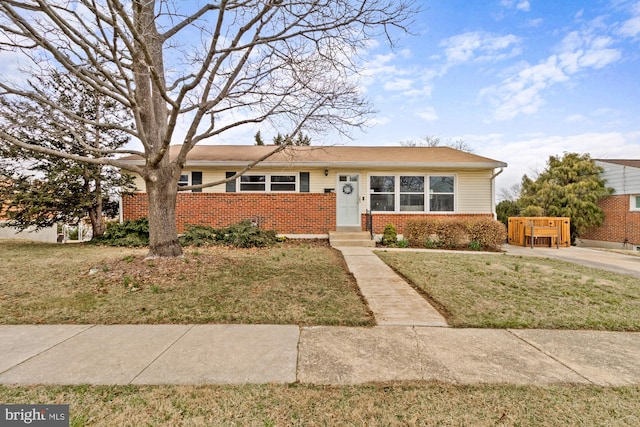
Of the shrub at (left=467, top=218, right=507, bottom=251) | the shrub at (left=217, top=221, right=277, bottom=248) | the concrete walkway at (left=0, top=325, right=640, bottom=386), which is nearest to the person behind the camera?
the concrete walkway at (left=0, top=325, right=640, bottom=386)

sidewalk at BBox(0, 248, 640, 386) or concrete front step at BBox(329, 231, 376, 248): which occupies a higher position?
concrete front step at BBox(329, 231, 376, 248)

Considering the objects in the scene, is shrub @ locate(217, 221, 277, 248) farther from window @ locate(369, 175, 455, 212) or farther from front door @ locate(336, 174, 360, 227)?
window @ locate(369, 175, 455, 212)

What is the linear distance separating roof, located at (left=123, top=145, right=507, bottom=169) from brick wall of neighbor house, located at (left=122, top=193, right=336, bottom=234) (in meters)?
1.30

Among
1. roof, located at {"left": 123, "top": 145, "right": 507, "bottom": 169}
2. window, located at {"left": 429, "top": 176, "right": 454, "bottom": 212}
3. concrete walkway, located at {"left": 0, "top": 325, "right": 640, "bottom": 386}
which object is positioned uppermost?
roof, located at {"left": 123, "top": 145, "right": 507, "bottom": 169}

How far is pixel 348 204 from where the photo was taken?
12.0m

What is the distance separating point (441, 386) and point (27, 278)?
7.22m

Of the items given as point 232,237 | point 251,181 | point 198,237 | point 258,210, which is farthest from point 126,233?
point 251,181

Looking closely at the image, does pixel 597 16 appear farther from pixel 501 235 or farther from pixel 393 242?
pixel 393 242

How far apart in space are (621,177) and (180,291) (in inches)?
870

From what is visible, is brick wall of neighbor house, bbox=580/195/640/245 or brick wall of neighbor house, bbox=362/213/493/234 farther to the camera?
brick wall of neighbor house, bbox=580/195/640/245

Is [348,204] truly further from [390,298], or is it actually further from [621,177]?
[621,177]

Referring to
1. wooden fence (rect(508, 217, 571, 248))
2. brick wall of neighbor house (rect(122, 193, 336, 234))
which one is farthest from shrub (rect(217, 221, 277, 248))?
wooden fence (rect(508, 217, 571, 248))

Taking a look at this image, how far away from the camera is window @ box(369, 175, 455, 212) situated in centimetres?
1205

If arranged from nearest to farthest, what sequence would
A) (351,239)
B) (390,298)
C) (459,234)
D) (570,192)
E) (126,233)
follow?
(390,298) → (126,233) → (459,234) → (351,239) → (570,192)
